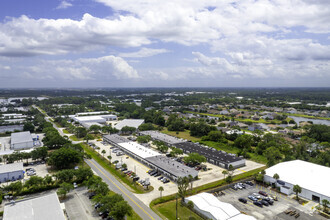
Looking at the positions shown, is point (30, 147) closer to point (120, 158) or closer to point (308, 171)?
point (120, 158)

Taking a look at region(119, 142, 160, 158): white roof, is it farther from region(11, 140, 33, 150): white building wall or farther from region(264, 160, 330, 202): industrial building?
region(11, 140, 33, 150): white building wall

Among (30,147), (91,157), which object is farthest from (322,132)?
(30,147)

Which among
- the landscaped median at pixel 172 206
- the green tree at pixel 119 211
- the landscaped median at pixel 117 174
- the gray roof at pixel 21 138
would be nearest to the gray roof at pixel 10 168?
the landscaped median at pixel 117 174

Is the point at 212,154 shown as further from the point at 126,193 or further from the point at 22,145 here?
the point at 22,145

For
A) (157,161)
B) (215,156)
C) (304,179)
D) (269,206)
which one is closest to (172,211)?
(269,206)

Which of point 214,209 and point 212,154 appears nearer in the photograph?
point 214,209

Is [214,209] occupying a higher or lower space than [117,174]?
higher

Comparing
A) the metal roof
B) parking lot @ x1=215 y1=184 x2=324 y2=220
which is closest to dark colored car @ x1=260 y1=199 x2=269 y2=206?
parking lot @ x1=215 y1=184 x2=324 y2=220
